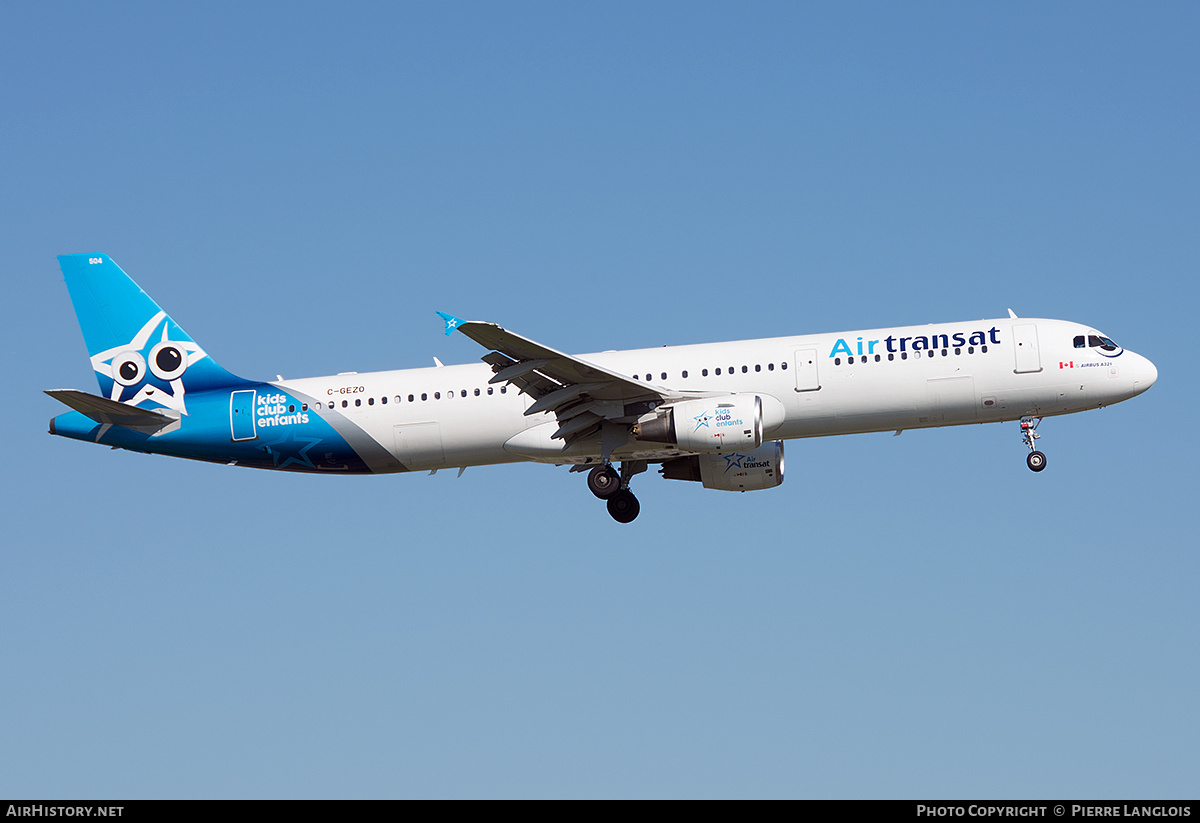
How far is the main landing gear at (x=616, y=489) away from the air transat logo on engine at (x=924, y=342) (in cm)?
753

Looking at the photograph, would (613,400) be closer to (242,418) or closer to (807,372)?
(807,372)

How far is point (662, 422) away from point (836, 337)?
568 cm

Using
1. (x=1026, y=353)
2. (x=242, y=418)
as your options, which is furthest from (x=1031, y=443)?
(x=242, y=418)

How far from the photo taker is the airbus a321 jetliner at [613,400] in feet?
125

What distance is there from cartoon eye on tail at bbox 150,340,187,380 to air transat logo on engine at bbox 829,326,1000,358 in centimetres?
1990

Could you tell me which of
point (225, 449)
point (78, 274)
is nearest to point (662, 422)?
point (225, 449)

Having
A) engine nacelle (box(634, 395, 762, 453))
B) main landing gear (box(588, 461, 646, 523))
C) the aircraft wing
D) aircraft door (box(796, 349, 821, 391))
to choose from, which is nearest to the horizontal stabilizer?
the aircraft wing

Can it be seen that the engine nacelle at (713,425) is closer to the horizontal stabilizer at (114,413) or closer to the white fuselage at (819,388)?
the white fuselage at (819,388)

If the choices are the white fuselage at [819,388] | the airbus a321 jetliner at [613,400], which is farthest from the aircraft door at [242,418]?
the white fuselage at [819,388]

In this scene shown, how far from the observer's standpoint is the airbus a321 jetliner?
1499 inches

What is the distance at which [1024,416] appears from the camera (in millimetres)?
38750

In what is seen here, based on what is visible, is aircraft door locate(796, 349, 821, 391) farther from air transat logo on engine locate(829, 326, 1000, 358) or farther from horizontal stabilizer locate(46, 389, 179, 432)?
horizontal stabilizer locate(46, 389, 179, 432)

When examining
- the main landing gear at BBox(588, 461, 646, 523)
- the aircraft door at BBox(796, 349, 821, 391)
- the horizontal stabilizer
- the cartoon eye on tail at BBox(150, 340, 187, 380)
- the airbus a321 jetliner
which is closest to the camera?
the airbus a321 jetliner
